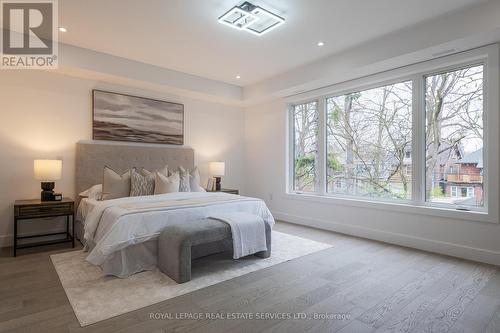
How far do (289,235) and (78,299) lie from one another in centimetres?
302

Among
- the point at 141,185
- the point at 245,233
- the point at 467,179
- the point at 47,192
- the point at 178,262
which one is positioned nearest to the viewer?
the point at 178,262

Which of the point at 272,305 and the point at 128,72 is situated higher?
the point at 128,72

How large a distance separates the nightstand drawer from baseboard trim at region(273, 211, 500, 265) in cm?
384

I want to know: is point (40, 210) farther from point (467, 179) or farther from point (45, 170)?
point (467, 179)

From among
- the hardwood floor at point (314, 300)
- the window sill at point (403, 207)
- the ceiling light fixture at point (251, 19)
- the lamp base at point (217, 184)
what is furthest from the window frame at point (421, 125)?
the ceiling light fixture at point (251, 19)

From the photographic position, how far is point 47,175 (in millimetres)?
3760

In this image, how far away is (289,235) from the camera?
4.55 meters

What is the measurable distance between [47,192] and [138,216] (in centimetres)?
186

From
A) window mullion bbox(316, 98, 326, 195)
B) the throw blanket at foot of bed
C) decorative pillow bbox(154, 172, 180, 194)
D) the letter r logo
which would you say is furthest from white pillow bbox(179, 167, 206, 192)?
the letter r logo

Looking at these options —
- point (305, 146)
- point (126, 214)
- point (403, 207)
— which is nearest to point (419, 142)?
point (403, 207)

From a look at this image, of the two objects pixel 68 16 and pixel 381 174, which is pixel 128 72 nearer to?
pixel 68 16

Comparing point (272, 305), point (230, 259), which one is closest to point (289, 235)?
point (230, 259)

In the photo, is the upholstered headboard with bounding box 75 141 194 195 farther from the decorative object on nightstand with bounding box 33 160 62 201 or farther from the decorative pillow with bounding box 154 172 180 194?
the decorative pillow with bounding box 154 172 180 194

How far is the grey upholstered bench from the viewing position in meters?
2.71
